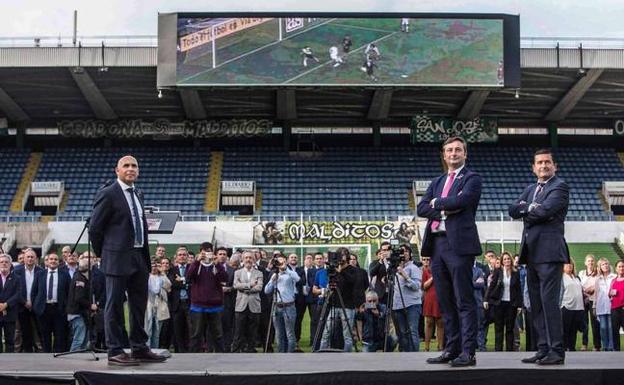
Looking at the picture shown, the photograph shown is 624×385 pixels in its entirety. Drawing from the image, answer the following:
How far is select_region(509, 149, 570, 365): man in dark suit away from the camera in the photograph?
742 centimetres

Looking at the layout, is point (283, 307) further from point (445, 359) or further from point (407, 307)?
point (445, 359)

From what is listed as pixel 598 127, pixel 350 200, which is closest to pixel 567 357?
pixel 350 200

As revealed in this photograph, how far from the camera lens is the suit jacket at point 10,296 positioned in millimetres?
13234

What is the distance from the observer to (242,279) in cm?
1481

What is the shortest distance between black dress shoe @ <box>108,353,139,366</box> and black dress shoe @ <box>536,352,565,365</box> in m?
3.62

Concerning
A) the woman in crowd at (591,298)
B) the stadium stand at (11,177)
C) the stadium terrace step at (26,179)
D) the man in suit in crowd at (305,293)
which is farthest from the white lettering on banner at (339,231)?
the woman in crowd at (591,298)

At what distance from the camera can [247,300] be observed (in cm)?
1484

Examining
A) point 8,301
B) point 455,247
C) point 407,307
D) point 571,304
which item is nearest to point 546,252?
point 455,247

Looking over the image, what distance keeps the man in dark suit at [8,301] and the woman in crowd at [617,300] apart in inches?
399

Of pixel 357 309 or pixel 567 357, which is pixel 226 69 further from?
pixel 567 357

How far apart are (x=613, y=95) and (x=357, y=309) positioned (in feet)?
81.3

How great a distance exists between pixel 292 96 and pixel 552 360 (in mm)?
26544

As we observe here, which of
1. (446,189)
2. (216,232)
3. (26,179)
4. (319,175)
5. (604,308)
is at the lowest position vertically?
(604,308)

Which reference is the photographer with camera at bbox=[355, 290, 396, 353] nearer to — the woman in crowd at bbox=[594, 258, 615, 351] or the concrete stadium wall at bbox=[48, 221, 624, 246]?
the woman in crowd at bbox=[594, 258, 615, 351]
